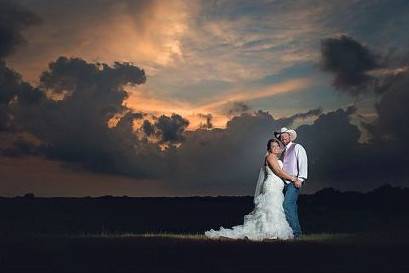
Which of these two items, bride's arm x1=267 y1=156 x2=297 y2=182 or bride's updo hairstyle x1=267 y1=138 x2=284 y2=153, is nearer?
bride's arm x1=267 y1=156 x2=297 y2=182

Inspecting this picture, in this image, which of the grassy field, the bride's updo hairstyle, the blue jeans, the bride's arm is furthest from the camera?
the blue jeans

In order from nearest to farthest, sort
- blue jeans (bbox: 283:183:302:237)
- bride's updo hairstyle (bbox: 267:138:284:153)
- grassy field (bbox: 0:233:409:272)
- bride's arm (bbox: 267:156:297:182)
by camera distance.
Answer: grassy field (bbox: 0:233:409:272) → bride's arm (bbox: 267:156:297:182) → bride's updo hairstyle (bbox: 267:138:284:153) → blue jeans (bbox: 283:183:302:237)

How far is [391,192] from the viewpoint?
57.8 meters

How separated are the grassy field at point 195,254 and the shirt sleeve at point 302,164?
187 centimetres

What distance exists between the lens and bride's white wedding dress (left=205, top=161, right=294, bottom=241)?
22.3 m

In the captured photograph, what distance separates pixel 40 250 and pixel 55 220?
16173mm

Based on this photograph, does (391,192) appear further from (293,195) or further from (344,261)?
(344,261)

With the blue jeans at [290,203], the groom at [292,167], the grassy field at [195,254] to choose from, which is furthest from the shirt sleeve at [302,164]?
the grassy field at [195,254]

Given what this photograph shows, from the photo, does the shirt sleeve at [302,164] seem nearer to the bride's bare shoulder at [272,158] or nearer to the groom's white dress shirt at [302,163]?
the groom's white dress shirt at [302,163]

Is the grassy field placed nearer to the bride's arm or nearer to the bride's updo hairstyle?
the bride's arm

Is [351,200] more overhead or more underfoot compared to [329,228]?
more overhead

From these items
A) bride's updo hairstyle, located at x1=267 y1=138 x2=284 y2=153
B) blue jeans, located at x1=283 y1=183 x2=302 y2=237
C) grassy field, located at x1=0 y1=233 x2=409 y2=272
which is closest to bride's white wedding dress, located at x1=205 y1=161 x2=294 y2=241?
blue jeans, located at x1=283 y1=183 x2=302 y2=237

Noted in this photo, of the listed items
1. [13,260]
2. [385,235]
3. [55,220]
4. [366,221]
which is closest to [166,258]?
[13,260]

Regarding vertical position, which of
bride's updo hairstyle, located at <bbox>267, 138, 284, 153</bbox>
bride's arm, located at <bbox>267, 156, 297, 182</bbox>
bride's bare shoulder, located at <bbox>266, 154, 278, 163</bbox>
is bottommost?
bride's arm, located at <bbox>267, 156, 297, 182</bbox>
